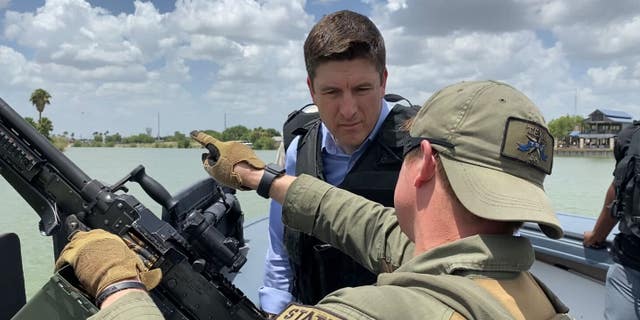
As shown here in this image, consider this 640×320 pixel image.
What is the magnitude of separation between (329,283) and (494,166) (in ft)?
3.59

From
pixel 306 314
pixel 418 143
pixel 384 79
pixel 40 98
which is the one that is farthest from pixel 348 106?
pixel 40 98

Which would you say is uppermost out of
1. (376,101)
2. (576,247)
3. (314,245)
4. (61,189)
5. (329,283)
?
(376,101)

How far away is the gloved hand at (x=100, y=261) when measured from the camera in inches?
51.3

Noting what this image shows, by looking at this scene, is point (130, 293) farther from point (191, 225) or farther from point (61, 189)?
point (61, 189)

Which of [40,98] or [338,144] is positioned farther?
[40,98]

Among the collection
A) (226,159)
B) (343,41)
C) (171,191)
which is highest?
(343,41)

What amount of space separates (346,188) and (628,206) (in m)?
1.83

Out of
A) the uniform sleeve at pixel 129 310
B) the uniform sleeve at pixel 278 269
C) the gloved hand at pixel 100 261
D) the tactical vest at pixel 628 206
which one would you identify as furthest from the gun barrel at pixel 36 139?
the tactical vest at pixel 628 206

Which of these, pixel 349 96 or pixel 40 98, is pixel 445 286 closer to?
pixel 349 96

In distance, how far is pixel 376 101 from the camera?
1.88m

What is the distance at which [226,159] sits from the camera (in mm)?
1946

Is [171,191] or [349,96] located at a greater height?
[349,96]

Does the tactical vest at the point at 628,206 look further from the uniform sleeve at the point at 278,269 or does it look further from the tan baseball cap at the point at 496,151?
the tan baseball cap at the point at 496,151

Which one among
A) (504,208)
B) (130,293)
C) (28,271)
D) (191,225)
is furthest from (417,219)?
(28,271)
